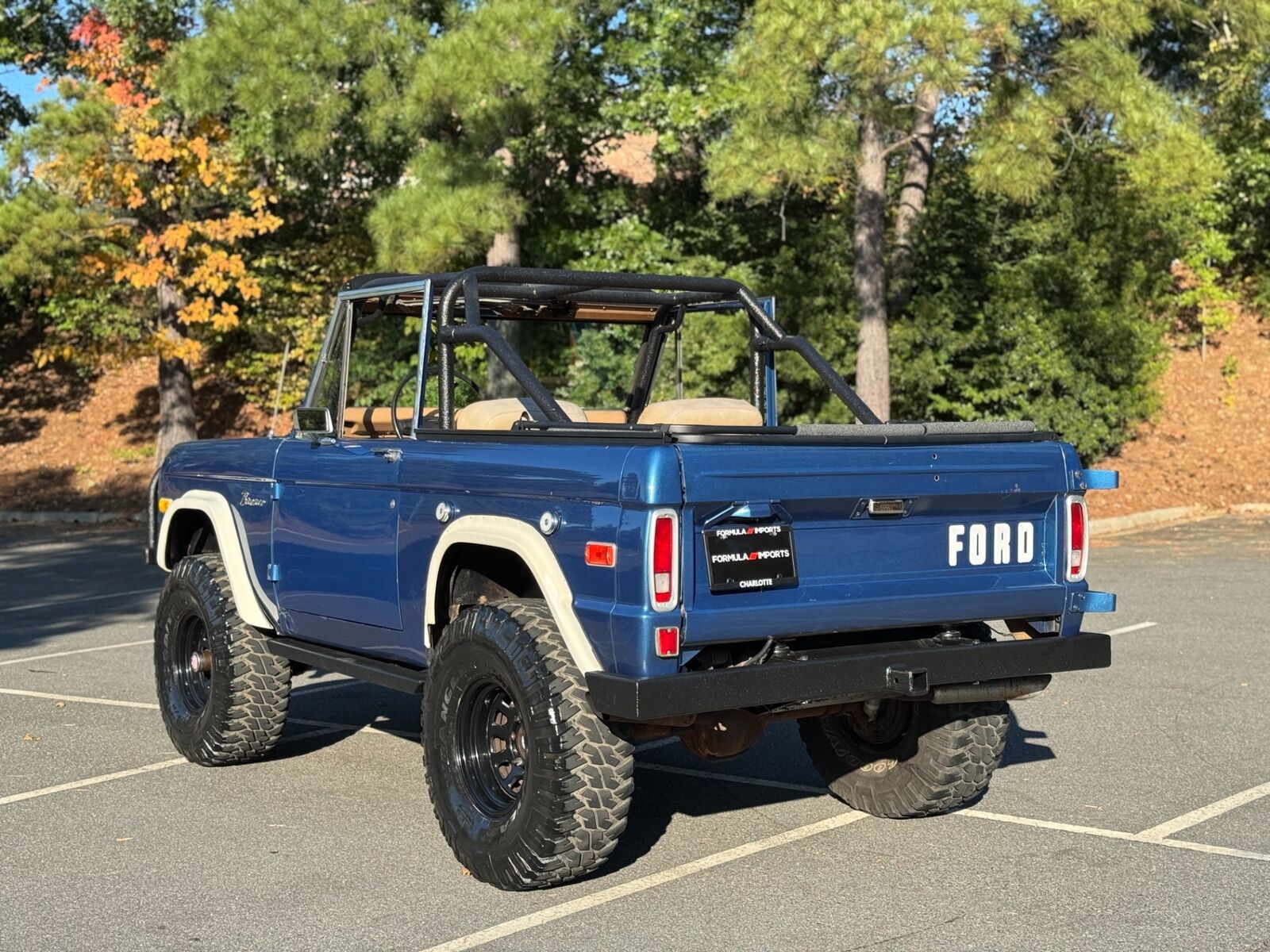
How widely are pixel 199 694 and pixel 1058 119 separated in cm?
1203

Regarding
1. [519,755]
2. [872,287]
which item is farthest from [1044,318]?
[519,755]

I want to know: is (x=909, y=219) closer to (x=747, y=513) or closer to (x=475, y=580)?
(x=475, y=580)

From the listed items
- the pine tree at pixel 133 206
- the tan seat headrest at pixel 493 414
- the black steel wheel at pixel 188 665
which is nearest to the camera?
the tan seat headrest at pixel 493 414

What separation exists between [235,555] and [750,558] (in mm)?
3173

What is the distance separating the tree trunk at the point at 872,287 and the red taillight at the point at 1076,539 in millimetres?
12713

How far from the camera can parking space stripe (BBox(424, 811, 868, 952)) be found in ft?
16.1

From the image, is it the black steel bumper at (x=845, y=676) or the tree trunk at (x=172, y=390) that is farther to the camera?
the tree trunk at (x=172, y=390)

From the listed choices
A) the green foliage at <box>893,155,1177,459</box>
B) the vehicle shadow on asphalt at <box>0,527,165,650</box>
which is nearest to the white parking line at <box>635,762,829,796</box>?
the vehicle shadow on asphalt at <box>0,527,165,650</box>

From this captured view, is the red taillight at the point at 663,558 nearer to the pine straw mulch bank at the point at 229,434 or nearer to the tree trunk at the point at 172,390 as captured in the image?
the pine straw mulch bank at the point at 229,434

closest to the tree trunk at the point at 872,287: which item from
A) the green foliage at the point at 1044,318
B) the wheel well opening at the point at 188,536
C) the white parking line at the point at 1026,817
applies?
the green foliage at the point at 1044,318

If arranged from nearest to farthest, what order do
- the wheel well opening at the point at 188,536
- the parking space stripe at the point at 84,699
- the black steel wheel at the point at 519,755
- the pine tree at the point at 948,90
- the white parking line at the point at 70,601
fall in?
the black steel wheel at the point at 519,755, the wheel well opening at the point at 188,536, the parking space stripe at the point at 84,699, the white parking line at the point at 70,601, the pine tree at the point at 948,90

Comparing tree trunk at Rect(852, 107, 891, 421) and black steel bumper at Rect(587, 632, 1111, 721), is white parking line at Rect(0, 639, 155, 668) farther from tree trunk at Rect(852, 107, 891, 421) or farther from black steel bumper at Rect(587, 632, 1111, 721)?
tree trunk at Rect(852, 107, 891, 421)

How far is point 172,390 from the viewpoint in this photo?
24391 mm

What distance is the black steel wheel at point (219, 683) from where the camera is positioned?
7191 mm
